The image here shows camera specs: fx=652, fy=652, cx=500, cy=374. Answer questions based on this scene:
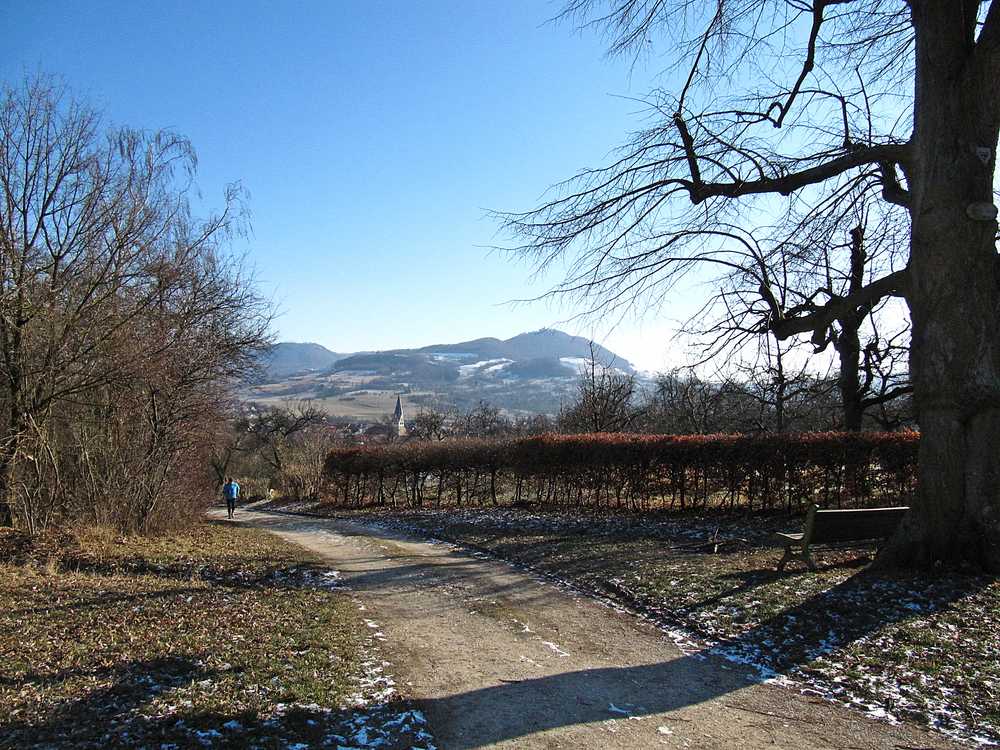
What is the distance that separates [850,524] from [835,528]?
1.13 ft

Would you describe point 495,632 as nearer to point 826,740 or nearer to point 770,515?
point 826,740

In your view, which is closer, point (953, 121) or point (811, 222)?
point (953, 121)

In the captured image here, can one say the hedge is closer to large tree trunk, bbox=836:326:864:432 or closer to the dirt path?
large tree trunk, bbox=836:326:864:432

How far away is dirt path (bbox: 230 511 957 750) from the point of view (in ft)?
14.0

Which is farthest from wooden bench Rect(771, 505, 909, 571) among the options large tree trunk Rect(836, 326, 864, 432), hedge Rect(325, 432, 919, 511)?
large tree trunk Rect(836, 326, 864, 432)

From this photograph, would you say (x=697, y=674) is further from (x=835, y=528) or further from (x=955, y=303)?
(x=955, y=303)

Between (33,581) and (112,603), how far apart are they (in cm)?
182

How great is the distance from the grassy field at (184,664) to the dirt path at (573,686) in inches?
18.8

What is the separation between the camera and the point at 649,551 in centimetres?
1096

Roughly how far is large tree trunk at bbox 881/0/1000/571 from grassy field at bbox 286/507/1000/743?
0.71 m

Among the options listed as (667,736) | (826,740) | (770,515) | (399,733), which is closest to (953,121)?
(826,740)

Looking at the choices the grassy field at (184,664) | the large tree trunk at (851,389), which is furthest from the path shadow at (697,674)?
the large tree trunk at (851,389)

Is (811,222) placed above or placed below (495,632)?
above

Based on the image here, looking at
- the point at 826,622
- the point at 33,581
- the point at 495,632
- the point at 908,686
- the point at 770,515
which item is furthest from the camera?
the point at 770,515
